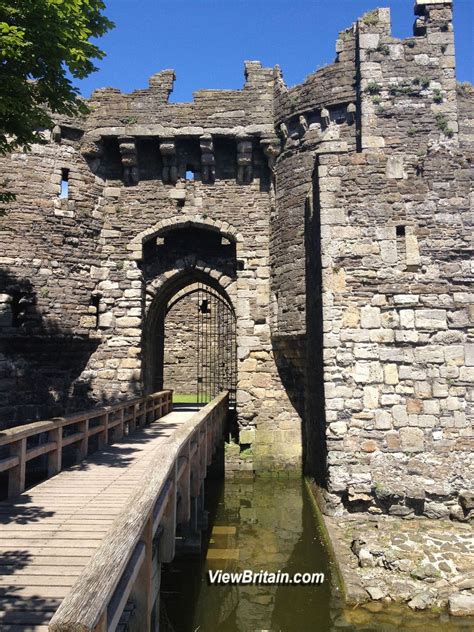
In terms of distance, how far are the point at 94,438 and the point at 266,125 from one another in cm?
792

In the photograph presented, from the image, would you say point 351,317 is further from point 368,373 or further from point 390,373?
point 390,373

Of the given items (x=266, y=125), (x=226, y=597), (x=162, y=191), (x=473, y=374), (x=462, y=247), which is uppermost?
(x=266, y=125)

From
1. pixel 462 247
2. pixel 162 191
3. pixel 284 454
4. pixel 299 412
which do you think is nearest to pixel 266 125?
pixel 162 191

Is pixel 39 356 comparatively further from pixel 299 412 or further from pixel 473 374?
pixel 473 374

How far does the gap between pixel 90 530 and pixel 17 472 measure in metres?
1.46

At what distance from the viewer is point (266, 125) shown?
11.2 m

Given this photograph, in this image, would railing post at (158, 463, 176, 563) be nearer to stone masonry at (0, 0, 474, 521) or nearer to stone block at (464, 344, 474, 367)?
stone masonry at (0, 0, 474, 521)

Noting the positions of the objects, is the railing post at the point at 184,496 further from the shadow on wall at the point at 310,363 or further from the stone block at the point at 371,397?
the stone block at the point at 371,397

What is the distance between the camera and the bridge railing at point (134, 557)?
5.71 feet

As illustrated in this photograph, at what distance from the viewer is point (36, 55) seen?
6.00 meters

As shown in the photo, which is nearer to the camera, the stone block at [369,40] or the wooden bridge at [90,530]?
the wooden bridge at [90,530]

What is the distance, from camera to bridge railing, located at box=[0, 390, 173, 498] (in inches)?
184

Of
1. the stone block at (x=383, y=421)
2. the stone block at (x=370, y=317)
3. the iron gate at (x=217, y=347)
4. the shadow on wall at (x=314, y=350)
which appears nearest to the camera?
the stone block at (x=383, y=421)

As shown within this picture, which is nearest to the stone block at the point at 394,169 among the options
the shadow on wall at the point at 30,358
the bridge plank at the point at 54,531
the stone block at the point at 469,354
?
the stone block at the point at 469,354
